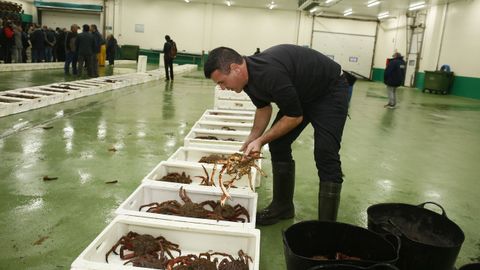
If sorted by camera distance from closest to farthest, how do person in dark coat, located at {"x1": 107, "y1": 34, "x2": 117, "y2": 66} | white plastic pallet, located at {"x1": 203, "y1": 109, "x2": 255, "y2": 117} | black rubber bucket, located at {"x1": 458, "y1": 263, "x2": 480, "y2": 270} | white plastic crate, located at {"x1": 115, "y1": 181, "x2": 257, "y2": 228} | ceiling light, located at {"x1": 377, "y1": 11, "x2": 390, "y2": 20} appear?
black rubber bucket, located at {"x1": 458, "y1": 263, "x2": 480, "y2": 270}
white plastic crate, located at {"x1": 115, "y1": 181, "x2": 257, "y2": 228}
white plastic pallet, located at {"x1": 203, "y1": 109, "x2": 255, "y2": 117}
person in dark coat, located at {"x1": 107, "y1": 34, "x2": 117, "y2": 66}
ceiling light, located at {"x1": 377, "y1": 11, "x2": 390, "y2": 20}

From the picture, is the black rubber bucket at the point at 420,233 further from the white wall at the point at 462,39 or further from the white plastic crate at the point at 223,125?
the white wall at the point at 462,39

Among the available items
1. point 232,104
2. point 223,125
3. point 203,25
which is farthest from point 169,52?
point 203,25

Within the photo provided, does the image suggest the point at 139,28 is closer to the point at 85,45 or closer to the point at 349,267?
the point at 85,45

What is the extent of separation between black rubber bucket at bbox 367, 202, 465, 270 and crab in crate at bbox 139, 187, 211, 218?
101 cm

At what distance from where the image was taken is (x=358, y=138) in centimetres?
609

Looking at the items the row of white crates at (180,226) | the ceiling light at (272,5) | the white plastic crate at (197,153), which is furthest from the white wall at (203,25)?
the row of white crates at (180,226)

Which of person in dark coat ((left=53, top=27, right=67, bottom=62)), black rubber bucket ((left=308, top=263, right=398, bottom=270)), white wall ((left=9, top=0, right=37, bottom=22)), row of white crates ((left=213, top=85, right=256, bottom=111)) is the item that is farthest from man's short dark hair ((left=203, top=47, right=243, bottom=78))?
white wall ((left=9, top=0, right=37, bottom=22))

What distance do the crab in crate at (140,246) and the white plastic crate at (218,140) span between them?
73.5 inches

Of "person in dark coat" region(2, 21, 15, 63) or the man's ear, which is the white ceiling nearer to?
"person in dark coat" region(2, 21, 15, 63)

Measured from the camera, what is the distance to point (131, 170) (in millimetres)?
3854

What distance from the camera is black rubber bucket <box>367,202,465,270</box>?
1.88m

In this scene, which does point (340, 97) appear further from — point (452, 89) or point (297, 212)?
point (452, 89)

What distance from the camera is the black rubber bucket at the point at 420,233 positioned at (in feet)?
6.16

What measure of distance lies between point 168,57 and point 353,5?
1189 cm
